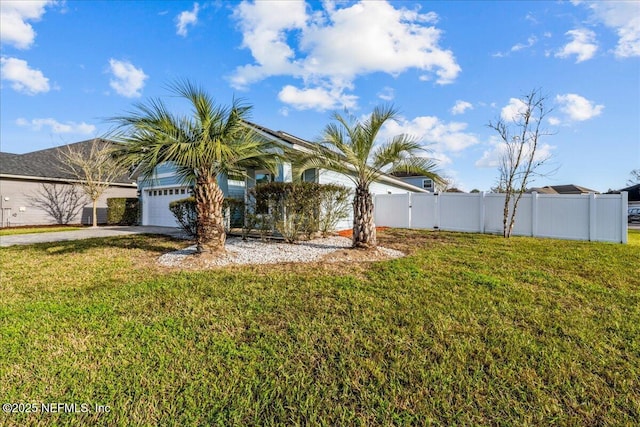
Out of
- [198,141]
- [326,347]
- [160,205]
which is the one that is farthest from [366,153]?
[160,205]

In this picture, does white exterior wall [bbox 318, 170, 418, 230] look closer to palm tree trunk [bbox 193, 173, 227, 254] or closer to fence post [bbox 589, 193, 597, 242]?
palm tree trunk [bbox 193, 173, 227, 254]

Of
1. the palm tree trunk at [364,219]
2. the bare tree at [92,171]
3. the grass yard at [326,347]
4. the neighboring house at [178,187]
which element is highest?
the bare tree at [92,171]

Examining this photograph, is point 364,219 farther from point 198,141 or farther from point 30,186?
point 30,186

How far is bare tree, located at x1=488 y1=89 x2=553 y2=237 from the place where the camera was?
36.0 ft

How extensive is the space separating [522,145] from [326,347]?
39.7 feet

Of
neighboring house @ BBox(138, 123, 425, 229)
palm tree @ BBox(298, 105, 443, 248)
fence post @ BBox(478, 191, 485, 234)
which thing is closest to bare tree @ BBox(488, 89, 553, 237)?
fence post @ BBox(478, 191, 485, 234)

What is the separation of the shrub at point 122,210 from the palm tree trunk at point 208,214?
14960mm

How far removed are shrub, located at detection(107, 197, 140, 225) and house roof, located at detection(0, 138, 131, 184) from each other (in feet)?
12.6

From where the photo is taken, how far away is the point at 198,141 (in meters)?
6.39

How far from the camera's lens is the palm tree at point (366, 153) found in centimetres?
707

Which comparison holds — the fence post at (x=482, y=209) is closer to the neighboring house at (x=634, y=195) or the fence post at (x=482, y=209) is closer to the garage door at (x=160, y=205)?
the garage door at (x=160, y=205)

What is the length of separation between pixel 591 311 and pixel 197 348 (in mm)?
5337

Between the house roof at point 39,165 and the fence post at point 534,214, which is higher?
the house roof at point 39,165

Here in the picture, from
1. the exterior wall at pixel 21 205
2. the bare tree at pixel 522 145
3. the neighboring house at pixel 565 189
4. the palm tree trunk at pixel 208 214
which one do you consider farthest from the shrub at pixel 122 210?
the neighboring house at pixel 565 189
